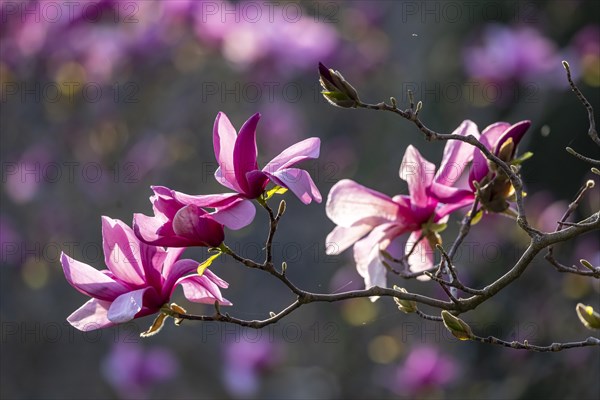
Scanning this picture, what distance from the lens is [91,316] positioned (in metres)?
0.82

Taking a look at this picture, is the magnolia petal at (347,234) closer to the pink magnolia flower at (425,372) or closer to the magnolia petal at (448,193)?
the magnolia petal at (448,193)

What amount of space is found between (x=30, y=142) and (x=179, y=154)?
1.58ft

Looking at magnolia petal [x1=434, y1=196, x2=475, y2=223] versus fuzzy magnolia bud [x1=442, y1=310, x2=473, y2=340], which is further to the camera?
magnolia petal [x1=434, y1=196, x2=475, y2=223]

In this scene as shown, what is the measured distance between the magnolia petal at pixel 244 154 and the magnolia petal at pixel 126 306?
138 mm

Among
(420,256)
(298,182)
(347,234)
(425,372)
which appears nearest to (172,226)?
(298,182)

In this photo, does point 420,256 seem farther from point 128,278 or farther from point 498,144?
point 128,278

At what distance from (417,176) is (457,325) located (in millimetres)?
203

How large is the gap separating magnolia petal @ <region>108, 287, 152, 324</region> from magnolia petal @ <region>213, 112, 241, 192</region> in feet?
0.44

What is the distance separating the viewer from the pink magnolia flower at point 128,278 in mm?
814

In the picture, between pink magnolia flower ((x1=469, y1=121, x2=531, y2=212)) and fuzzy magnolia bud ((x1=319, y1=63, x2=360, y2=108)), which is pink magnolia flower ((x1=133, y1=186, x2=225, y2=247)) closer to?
fuzzy magnolia bud ((x1=319, y1=63, x2=360, y2=108))

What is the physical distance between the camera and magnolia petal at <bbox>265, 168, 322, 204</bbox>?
30.9 inches

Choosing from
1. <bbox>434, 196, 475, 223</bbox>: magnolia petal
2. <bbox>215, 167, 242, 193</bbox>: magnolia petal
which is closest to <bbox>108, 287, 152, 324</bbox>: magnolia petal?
<bbox>215, 167, 242, 193</bbox>: magnolia petal

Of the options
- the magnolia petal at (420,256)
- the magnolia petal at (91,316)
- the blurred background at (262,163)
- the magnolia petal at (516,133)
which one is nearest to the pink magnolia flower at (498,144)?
the magnolia petal at (516,133)

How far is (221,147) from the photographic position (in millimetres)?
851
